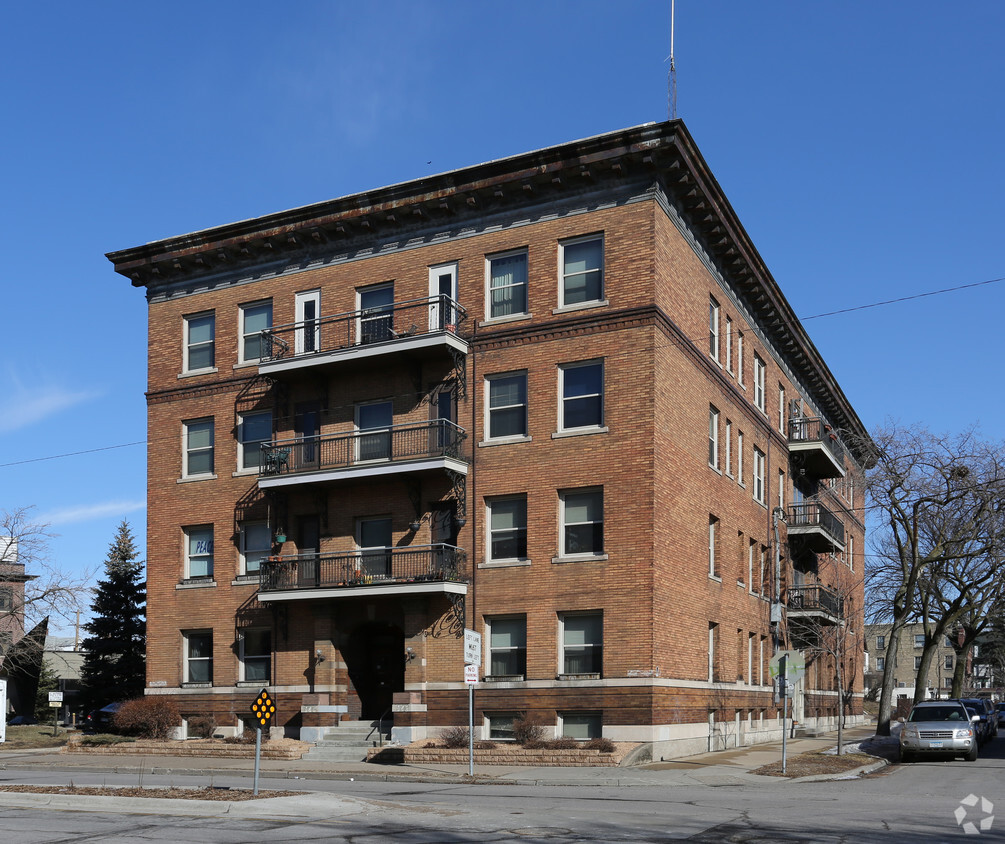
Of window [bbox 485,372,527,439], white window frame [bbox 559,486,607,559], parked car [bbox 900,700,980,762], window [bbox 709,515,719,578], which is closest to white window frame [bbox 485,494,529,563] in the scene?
white window frame [bbox 559,486,607,559]

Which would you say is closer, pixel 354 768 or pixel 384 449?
pixel 354 768

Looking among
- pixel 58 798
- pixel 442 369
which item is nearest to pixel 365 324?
pixel 442 369

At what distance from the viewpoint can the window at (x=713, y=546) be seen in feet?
109

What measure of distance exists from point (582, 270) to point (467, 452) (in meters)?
5.75

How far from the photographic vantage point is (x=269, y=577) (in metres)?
32.0

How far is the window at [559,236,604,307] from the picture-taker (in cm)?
2975

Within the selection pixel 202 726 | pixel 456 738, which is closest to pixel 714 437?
pixel 456 738

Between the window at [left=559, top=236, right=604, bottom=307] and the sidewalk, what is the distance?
12.0 metres

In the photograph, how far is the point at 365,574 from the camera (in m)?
30.5

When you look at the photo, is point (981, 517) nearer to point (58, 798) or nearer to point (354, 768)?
point (354, 768)

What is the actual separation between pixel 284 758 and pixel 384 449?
8.51 m

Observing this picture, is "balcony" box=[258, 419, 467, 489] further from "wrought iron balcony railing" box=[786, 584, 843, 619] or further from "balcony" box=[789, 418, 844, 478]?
"balcony" box=[789, 418, 844, 478]

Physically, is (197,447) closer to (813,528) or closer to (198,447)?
(198,447)

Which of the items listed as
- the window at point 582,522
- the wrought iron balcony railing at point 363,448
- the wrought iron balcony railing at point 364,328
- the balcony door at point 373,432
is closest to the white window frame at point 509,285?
the wrought iron balcony railing at point 364,328
